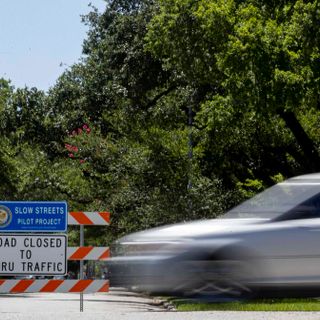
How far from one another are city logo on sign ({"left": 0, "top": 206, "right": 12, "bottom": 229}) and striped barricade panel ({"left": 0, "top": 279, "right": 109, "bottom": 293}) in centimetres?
130

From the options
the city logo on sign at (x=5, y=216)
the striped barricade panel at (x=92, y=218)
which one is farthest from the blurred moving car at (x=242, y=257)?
the city logo on sign at (x=5, y=216)

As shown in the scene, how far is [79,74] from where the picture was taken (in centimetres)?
4438

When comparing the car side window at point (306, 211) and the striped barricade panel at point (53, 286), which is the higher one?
the car side window at point (306, 211)

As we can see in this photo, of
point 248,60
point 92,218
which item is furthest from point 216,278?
point 248,60

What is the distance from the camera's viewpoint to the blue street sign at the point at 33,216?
20469 millimetres

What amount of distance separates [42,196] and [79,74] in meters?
6.52

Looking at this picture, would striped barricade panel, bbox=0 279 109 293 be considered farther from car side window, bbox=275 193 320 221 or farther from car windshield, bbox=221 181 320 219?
car side window, bbox=275 193 320 221

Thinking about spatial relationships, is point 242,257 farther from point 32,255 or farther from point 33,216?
point 33,216

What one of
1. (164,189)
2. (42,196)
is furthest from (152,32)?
(42,196)

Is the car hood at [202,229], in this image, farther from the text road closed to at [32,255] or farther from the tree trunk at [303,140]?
the tree trunk at [303,140]

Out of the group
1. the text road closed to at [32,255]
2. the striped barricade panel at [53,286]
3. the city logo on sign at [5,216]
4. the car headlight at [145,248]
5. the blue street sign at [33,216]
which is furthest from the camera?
the blue street sign at [33,216]

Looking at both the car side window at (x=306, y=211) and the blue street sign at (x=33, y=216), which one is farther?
the blue street sign at (x=33, y=216)

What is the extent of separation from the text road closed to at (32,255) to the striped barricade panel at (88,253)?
220mm

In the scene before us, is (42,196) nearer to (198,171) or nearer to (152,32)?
(198,171)
